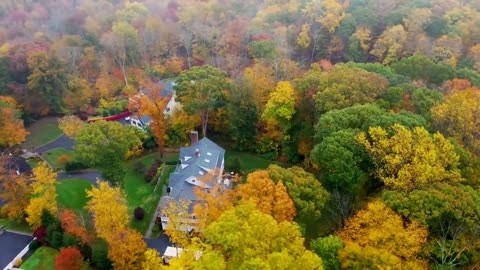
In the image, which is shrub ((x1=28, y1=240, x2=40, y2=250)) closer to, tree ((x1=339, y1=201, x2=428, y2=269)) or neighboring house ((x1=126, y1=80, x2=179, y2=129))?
neighboring house ((x1=126, y1=80, x2=179, y2=129))

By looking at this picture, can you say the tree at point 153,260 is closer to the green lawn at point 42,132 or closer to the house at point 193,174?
the house at point 193,174

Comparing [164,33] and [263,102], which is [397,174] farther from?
[164,33]

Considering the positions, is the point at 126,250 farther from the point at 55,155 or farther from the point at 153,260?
the point at 55,155

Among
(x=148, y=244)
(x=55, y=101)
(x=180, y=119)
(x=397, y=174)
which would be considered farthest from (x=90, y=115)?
(x=397, y=174)

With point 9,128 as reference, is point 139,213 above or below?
below

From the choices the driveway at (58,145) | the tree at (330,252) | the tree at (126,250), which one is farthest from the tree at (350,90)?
the driveway at (58,145)

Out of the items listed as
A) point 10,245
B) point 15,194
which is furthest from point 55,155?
point 10,245
